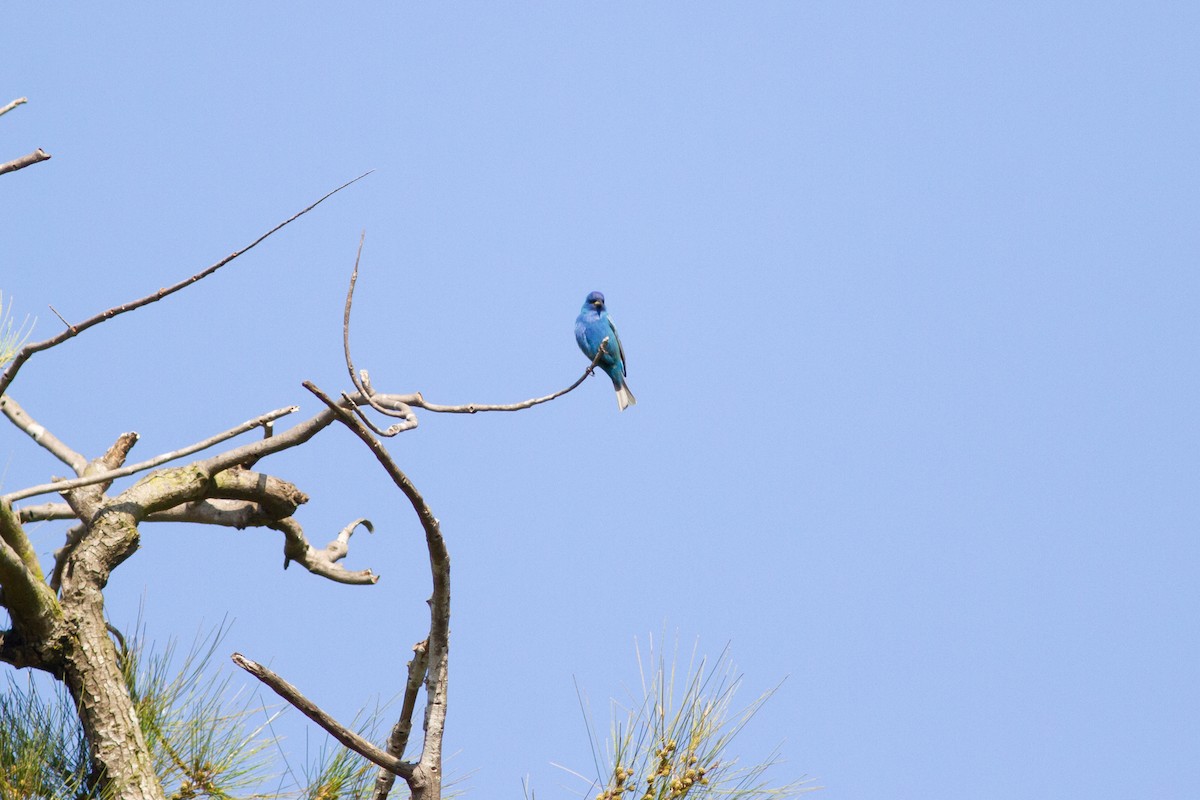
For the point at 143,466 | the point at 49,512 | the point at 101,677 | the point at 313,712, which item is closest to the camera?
the point at 313,712

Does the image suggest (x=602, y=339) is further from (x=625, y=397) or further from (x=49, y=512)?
(x=49, y=512)

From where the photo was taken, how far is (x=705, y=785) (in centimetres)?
309

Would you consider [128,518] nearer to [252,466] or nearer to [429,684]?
[252,466]

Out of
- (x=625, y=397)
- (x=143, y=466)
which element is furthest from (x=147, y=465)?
(x=625, y=397)

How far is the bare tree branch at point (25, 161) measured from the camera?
125 inches

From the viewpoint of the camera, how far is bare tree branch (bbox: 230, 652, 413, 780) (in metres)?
2.71

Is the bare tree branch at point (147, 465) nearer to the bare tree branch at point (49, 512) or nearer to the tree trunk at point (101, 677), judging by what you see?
the tree trunk at point (101, 677)

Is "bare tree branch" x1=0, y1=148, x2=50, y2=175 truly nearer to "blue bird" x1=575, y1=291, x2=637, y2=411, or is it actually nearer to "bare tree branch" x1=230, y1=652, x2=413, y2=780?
"bare tree branch" x1=230, y1=652, x2=413, y2=780

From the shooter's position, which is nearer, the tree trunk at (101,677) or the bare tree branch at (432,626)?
the bare tree branch at (432,626)

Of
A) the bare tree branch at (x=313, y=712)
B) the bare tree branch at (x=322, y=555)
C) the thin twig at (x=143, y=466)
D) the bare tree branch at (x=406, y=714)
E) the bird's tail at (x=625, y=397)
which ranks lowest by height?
the bare tree branch at (x=313, y=712)

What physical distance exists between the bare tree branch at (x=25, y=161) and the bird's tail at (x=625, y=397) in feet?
20.8

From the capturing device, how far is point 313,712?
109 inches

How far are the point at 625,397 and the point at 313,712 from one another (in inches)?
265

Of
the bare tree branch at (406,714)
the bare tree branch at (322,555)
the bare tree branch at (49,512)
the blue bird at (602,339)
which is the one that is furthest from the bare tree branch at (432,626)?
the blue bird at (602,339)
